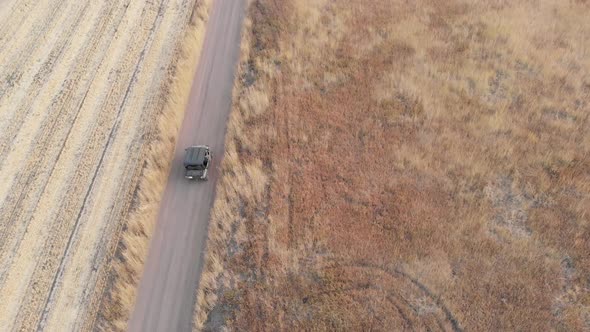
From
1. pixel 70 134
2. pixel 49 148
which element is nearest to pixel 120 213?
pixel 49 148

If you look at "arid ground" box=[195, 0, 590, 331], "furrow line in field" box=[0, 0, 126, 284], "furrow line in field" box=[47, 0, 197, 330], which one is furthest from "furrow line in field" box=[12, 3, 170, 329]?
"arid ground" box=[195, 0, 590, 331]

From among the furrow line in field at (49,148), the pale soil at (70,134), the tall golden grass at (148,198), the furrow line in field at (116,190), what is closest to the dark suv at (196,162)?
the tall golden grass at (148,198)

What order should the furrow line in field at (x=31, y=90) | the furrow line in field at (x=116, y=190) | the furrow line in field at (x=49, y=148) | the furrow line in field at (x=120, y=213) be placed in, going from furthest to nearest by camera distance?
1. the furrow line in field at (x=31, y=90)
2. the furrow line in field at (x=49, y=148)
3. the furrow line in field at (x=116, y=190)
4. the furrow line in field at (x=120, y=213)

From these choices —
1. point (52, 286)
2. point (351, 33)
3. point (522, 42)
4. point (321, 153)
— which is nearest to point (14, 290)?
point (52, 286)

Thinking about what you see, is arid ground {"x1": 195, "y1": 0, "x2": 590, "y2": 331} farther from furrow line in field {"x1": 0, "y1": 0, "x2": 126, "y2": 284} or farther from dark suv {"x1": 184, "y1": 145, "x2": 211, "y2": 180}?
furrow line in field {"x1": 0, "y1": 0, "x2": 126, "y2": 284}

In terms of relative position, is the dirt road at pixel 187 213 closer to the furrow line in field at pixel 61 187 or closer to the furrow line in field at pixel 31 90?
the furrow line in field at pixel 61 187

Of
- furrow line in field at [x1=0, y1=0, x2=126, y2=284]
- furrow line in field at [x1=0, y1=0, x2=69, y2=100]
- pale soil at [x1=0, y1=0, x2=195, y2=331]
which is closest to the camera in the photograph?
pale soil at [x1=0, y1=0, x2=195, y2=331]
